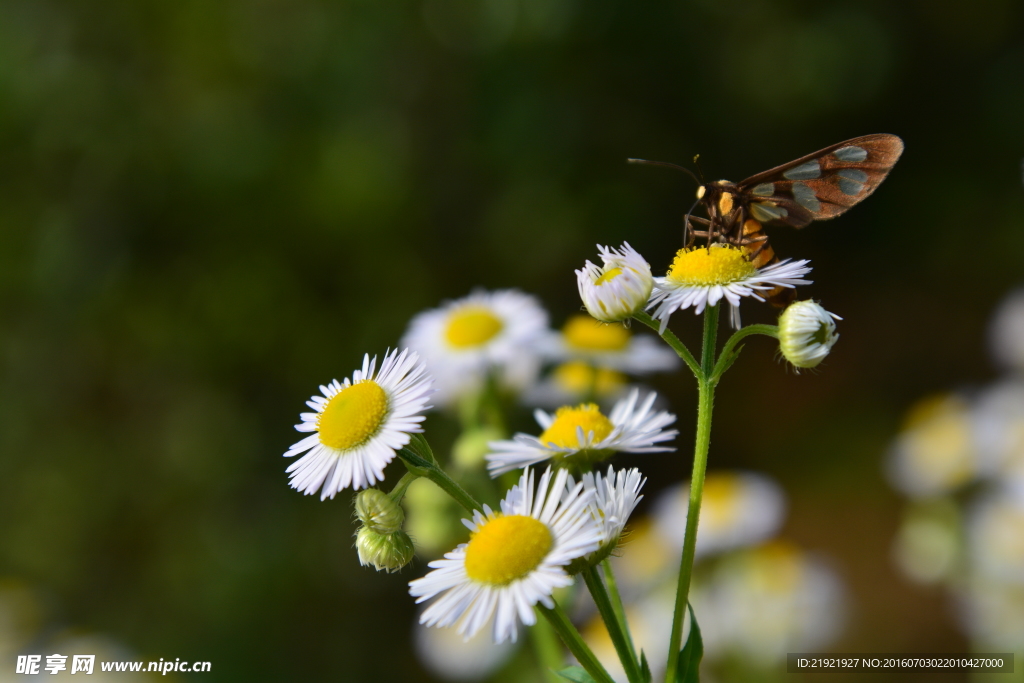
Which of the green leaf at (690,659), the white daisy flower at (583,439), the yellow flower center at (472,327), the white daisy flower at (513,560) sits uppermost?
the yellow flower center at (472,327)

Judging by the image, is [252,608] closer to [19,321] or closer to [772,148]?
[19,321]

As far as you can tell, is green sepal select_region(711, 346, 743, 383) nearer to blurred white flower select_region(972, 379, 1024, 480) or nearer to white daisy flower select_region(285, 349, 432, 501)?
white daisy flower select_region(285, 349, 432, 501)

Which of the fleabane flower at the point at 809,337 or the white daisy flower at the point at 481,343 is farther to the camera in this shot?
the white daisy flower at the point at 481,343

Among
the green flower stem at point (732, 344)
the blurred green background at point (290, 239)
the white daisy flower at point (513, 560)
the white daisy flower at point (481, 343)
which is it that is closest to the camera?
the white daisy flower at point (513, 560)

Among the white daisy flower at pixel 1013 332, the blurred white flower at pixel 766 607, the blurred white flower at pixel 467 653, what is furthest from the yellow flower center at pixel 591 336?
the white daisy flower at pixel 1013 332

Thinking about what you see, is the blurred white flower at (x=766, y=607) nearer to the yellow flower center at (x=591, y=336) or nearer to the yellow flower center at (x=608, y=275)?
the yellow flower center at (x=591, y=336)

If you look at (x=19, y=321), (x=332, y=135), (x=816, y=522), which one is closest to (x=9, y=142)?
(x=19, y=321)
